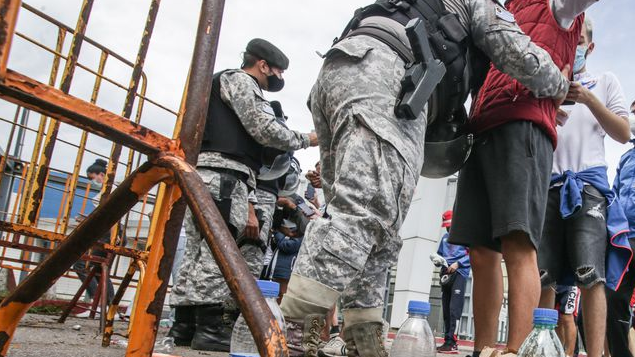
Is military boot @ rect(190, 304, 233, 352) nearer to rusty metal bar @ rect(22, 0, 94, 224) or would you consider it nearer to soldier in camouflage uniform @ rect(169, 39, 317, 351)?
soldier in camouflage uniform @ rect(169, 39, 317, 351)

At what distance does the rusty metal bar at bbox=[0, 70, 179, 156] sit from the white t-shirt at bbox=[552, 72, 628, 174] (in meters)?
2.60

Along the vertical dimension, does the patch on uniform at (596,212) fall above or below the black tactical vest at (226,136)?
below

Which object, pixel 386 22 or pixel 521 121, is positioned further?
pixel 521 121

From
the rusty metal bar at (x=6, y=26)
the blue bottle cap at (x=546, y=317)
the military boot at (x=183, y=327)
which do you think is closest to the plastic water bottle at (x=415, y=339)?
the blue bottle cap at (x=546, y=317)

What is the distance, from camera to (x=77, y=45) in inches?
89.3

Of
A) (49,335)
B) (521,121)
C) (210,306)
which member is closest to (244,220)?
(210,306)

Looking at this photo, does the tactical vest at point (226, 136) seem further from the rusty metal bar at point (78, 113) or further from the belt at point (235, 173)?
the rusty metal bar at point (78, 113)

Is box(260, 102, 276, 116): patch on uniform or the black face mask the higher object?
the black face mask

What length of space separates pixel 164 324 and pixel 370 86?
3606 mm

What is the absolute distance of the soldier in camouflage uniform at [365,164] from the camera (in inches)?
Result: 61.9

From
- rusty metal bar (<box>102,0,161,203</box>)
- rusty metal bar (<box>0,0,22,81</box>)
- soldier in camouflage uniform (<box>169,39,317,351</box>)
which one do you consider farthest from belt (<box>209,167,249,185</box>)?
rusty metal bar (<box>0,0,22,81</box>)

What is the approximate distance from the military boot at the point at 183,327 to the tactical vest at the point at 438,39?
5.70 ft

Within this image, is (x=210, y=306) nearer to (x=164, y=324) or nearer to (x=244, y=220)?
(x=244, y=220)

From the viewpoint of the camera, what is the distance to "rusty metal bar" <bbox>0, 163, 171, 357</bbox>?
96 cm
